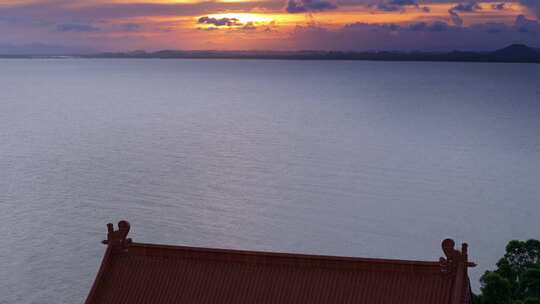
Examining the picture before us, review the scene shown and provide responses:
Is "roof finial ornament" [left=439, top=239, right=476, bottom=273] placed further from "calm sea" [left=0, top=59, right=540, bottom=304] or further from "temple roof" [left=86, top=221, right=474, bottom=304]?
"calm sea" [left=0, top=59, right=540, bottom=304]

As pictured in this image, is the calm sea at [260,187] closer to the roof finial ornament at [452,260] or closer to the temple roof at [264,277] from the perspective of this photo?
the temple roof at [264,277]

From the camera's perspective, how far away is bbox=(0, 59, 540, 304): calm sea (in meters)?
49.0

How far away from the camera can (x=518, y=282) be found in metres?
27.6

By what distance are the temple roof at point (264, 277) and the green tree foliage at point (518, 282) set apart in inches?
286

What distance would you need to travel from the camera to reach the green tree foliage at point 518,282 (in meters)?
25.9

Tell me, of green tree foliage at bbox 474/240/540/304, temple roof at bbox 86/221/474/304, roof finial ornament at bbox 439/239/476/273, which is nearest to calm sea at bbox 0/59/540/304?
green tree foliage at bbox 474/240/540/304

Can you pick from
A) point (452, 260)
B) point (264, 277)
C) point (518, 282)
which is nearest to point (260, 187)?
point (518, 282)

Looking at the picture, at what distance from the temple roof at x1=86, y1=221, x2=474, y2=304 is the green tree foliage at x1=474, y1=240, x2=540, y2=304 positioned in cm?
726

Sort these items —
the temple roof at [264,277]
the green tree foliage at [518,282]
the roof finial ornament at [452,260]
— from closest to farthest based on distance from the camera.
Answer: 1. the roof finial ornament at [452,260]
2. the temple roof at [264,277]
3. the green tree foliage at [518,282]

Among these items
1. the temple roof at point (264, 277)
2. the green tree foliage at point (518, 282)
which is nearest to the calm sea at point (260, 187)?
the green tree foliage at point (518, 282)

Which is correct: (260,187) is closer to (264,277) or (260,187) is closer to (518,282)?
(518,282)

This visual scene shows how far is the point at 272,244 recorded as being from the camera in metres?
49.6

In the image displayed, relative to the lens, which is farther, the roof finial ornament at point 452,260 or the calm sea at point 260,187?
the calm sea at point 260,187

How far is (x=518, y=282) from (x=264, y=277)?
42.5 ft
